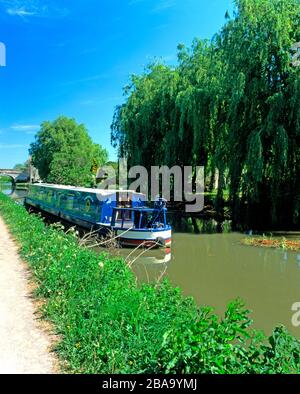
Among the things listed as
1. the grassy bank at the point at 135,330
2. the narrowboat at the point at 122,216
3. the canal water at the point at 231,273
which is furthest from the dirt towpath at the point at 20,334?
the narrowboat at the point at 122,216

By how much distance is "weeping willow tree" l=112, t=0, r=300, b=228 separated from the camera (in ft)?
53.7

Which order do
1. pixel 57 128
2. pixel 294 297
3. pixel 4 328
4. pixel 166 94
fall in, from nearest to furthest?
pixel 4 328
pixel 294 297
pixel 166 94
pixel 57 128

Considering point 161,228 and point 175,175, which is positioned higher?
point 175,175

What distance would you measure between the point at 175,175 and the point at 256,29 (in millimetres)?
10740

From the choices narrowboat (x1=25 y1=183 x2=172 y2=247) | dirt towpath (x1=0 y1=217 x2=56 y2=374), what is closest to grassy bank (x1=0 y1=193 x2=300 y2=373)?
dirt towpath (x1=0 y1=217 x2=56 y2=374)

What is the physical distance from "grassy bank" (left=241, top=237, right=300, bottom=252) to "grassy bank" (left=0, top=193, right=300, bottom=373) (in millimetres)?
9382

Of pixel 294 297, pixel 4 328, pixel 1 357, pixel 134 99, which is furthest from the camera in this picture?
pixel 134 99

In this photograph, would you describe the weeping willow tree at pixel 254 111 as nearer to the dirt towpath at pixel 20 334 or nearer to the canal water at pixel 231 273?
the canal water at pixel 231 273

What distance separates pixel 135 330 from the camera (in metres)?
4.25

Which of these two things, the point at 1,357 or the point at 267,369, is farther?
the point at 1,357

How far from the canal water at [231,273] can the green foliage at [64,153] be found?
32627 mm

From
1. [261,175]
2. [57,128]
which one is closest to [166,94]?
[261,175]

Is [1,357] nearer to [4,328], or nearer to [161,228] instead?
[4,328]

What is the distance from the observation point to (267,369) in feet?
10.3
